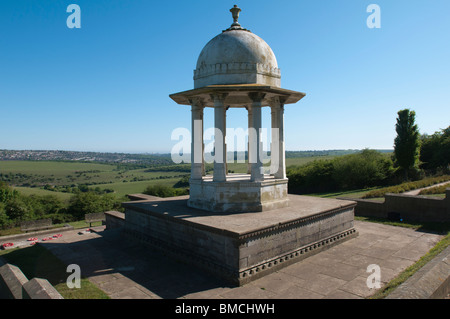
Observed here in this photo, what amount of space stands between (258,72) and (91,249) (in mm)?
10123

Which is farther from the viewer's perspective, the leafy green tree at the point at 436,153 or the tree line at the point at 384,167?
the leafy green tree at the point at 436,153

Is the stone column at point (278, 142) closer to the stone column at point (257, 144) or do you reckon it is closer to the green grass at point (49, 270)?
the stone column at point (257, 144)

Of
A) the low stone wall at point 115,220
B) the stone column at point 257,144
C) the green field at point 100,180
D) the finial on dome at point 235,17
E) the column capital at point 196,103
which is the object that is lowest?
the green field at point 100,180

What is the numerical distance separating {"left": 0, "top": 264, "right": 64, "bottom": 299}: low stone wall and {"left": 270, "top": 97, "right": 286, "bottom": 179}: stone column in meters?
9.41

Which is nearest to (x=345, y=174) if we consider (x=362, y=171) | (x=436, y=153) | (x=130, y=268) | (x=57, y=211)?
(x=362, y=171)

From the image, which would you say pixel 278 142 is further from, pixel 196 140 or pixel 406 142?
pixel 406 142

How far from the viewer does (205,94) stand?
12.6 metres

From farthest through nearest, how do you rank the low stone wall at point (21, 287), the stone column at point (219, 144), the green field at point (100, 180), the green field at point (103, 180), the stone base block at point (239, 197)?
the green field at point (100, 180) < the green field at point (103, 180) < the stone column at point (219, 144) < the stone base block at point (239, 197) < the low stone wall at point (21, 287)

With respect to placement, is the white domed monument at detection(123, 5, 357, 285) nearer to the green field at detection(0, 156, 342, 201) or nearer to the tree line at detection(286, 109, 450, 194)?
the tree line at detection(286, 109, 450, 194)

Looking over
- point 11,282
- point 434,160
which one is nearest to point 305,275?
point 11,282

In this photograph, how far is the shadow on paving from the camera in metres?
8.77

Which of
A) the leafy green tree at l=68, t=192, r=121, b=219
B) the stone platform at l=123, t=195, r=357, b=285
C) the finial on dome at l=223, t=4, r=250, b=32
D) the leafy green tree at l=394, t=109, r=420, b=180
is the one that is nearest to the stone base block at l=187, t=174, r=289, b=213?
the stone platform at l=123, t=195, r=357, b=285

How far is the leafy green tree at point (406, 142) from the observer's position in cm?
3359

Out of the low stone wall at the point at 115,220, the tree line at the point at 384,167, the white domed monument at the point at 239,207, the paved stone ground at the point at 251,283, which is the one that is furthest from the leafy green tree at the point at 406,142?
the low stone wall at the point at 115,220
